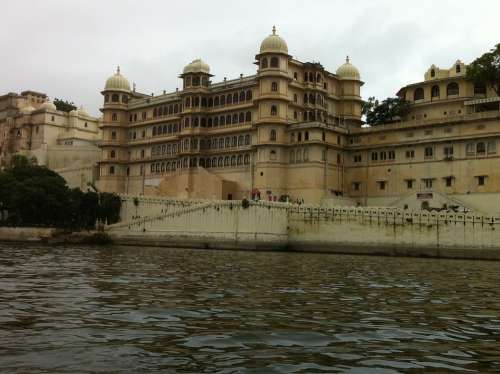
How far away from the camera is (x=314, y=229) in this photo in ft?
172

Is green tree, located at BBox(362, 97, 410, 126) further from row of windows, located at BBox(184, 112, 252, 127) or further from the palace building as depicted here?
row of windows, located at BBox(184, 112, 252, 127)

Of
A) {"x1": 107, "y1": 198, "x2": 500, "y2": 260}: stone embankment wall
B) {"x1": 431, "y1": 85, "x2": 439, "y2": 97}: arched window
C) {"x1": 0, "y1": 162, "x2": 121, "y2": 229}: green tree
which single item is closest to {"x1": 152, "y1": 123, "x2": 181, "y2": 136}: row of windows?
{"x1": 0, "y1": 162, "x2": 121, "y2": 229}: green tree

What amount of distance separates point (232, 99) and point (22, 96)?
55.9m

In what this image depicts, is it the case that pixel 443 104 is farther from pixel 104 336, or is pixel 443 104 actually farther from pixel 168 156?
pixel 104 336

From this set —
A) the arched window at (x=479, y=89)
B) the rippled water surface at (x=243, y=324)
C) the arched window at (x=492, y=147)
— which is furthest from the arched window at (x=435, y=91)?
the rippled water surface at (x=243, y=324)

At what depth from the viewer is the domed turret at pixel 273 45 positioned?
63719 millimetres

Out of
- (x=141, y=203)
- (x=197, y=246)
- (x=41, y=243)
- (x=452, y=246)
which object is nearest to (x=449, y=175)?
(x=452, y=246)

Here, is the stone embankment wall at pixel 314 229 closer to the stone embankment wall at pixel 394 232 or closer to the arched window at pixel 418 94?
the stone embankment wall at pixel 394 232

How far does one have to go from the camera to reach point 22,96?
10869cm

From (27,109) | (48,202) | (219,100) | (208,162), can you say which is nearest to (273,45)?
(219,100)

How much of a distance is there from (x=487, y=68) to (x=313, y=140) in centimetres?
1923

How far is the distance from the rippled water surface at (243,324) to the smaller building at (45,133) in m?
73.2

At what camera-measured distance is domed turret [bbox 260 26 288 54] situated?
2509 inches

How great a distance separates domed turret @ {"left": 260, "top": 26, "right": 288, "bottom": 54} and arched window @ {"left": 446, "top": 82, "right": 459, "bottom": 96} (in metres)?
20.1
